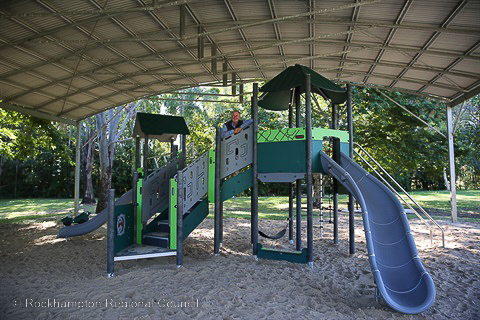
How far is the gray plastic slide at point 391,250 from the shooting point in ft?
14.3

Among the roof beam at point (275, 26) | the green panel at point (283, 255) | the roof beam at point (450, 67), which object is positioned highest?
the roof beam at point (275, 26)

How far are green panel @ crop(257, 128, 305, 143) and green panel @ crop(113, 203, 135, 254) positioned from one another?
334 centimetres

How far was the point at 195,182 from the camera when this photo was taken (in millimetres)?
7844

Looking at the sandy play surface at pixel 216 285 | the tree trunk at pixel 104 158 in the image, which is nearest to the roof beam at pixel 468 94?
the sandy play surface at pixel 216 285

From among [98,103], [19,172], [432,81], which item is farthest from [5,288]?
[19,172]

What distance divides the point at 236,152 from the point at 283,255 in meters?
2.57

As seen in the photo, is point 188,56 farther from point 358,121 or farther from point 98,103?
point 358,121

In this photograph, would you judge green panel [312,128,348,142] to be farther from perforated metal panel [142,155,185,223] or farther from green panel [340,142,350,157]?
perforated metal panel [142,155,185,223]

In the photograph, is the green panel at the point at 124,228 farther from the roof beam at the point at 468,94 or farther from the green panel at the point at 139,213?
the roof beam at the point at 468,94

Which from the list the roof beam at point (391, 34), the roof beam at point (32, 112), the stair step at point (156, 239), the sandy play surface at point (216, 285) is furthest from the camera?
the roof beam at point (32, 112)

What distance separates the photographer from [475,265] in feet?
21.8

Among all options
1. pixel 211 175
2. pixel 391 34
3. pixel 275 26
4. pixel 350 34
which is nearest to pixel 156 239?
pixel 211 175

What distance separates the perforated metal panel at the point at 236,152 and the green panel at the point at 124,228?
2282 mm

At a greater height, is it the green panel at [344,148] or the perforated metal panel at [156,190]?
the green panel at [344,148]
